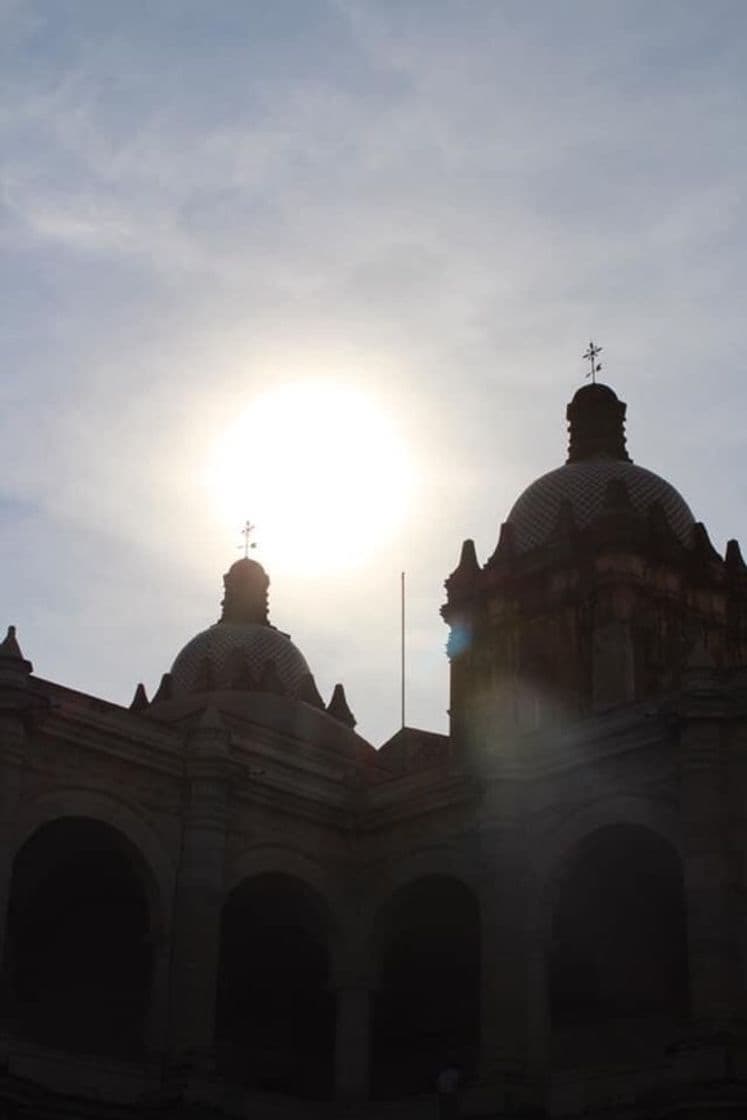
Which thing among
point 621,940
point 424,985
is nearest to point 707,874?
point 621,940

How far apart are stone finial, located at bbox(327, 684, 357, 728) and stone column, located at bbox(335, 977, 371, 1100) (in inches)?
705

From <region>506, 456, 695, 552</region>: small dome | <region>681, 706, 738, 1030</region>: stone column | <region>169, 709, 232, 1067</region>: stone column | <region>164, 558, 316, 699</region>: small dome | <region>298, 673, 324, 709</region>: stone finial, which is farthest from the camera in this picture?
<region>298, 673, 324, 709</region>: stone finial

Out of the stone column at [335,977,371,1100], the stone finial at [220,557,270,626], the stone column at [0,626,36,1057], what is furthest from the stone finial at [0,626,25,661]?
the stone finial at [220,557,270,626]

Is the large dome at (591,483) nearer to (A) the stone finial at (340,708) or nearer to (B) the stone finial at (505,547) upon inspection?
(B) the stone finial at (505,547)

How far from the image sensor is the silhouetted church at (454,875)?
98.4ft

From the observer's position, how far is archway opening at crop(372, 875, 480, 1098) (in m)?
36.0

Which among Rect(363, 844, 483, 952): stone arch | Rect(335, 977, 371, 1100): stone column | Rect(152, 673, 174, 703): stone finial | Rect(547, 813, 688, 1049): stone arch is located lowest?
Rect(335, 977, 371, 1100): stone column

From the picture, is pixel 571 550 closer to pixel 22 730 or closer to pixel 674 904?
pixel 674 904

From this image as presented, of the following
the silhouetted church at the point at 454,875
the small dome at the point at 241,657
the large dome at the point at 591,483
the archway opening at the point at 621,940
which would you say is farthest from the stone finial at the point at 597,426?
the archway opening at the point at 621,940

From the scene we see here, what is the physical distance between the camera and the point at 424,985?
38.0 meters

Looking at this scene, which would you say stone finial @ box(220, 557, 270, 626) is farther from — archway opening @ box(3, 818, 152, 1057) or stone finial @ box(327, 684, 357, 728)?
archway opening @ box(3, 818, 152, 1057)

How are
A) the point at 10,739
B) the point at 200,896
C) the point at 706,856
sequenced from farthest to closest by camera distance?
the point at 200,896, the point at 10,739, the point at 706,856

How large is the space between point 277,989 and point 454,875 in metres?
6.48

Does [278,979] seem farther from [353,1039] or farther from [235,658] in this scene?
[235,658]
